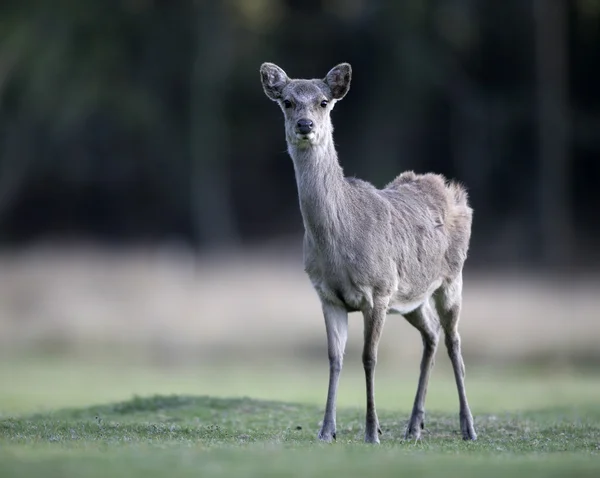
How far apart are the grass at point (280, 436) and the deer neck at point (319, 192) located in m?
2.19

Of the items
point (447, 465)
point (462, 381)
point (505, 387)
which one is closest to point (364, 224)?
point (462, 381)

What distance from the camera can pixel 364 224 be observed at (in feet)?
38.9

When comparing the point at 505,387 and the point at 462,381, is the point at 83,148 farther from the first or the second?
the point at 462,381

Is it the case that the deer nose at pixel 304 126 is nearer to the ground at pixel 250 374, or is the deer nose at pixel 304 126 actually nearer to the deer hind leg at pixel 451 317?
the deer hind leg at pixel 451 317

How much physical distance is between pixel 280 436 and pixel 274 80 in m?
3.89

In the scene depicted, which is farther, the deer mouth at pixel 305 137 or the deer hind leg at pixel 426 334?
the deer hind leg at pixel 426 334

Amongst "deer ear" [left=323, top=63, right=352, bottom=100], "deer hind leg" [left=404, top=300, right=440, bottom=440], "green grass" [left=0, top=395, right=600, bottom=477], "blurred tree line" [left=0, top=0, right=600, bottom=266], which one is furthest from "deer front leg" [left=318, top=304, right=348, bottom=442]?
"blurred tree line" [left=0, top=0, right=600, bottom=266]

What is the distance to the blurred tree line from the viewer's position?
38906 millimetres

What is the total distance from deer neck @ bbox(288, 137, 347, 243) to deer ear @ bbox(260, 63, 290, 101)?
769 millimetres

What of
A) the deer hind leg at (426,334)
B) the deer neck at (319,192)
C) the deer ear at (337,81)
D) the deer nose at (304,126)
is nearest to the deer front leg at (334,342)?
the deer neck at (319,192)

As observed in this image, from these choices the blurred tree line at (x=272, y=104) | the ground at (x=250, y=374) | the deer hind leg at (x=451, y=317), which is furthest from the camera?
the blurred tree line at (x=272, y=104)

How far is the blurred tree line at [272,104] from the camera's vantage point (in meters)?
38.9

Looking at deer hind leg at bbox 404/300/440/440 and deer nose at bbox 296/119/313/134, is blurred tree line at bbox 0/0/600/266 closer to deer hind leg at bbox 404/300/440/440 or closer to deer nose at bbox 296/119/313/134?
deer hind leg at bbox 404/300/440/440

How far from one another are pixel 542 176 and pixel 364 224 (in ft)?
87.0
